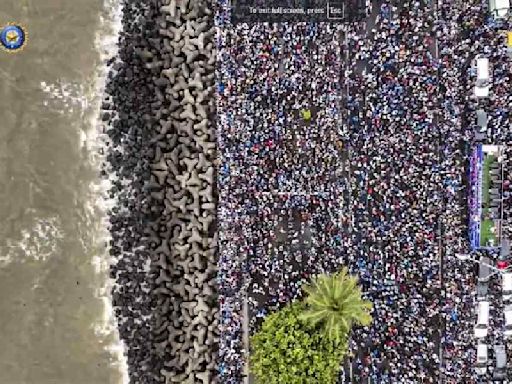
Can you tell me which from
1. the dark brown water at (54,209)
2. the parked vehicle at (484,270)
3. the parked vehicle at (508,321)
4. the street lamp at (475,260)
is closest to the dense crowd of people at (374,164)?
the street lamp at (475,260)

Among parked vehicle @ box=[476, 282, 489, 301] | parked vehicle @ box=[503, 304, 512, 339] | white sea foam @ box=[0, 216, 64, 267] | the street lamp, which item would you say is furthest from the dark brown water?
parked vehicle @ box=[503, 304, 512, 339]

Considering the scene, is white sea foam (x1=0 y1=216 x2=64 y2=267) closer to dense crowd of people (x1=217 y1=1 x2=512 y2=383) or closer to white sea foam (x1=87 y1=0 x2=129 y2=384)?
white sea foam (x1=87 y1=0 x2=129 y2=384)

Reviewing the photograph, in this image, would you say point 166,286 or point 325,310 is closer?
point 325,310

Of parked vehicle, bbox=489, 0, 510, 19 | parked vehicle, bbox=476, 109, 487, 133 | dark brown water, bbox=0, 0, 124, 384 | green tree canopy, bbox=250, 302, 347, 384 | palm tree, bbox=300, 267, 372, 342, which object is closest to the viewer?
palm tree, bbox=300, 267, 372, 342

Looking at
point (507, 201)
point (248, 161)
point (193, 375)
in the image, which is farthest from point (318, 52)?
point (193, 375)

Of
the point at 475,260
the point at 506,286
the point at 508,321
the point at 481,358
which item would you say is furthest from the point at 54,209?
the point at 508,321

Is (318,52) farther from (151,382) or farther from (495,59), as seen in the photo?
(151,382)
